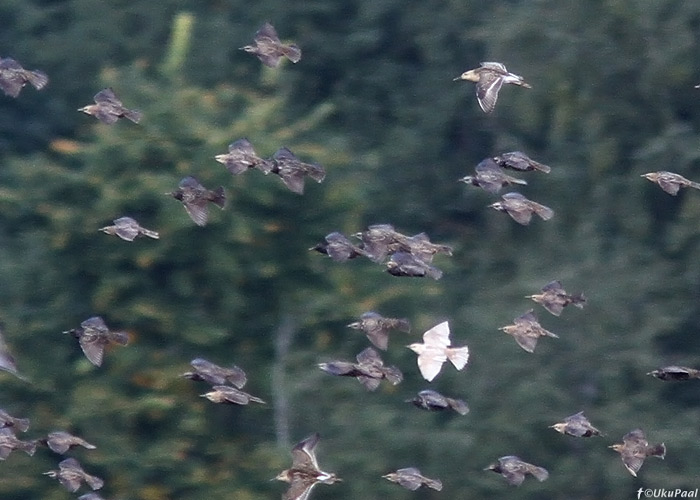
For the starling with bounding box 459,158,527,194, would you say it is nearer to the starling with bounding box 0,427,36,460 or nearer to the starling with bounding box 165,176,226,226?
the starling with bounding box 165,176,226,226

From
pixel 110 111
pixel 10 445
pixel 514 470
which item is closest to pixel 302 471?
pixel 514 470

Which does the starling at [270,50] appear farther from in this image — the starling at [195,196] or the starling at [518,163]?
the starling at [518,163]

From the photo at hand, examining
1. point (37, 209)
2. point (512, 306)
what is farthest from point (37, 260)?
point (512, 306)

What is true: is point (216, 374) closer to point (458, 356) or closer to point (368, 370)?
point (368, 370)

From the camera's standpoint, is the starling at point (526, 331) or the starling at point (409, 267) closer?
the starling at point (409, 267)

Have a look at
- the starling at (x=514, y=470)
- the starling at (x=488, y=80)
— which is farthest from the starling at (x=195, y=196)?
the starling at (x=514, y=470)

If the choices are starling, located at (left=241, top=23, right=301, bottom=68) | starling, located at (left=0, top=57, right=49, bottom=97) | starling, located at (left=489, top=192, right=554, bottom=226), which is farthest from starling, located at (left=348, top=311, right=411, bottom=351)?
starling, located at (left=0, top=57, right=49, bottom=97)

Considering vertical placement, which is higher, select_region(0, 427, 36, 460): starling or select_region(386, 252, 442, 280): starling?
select_region(386, 252, 442, 280): starling
